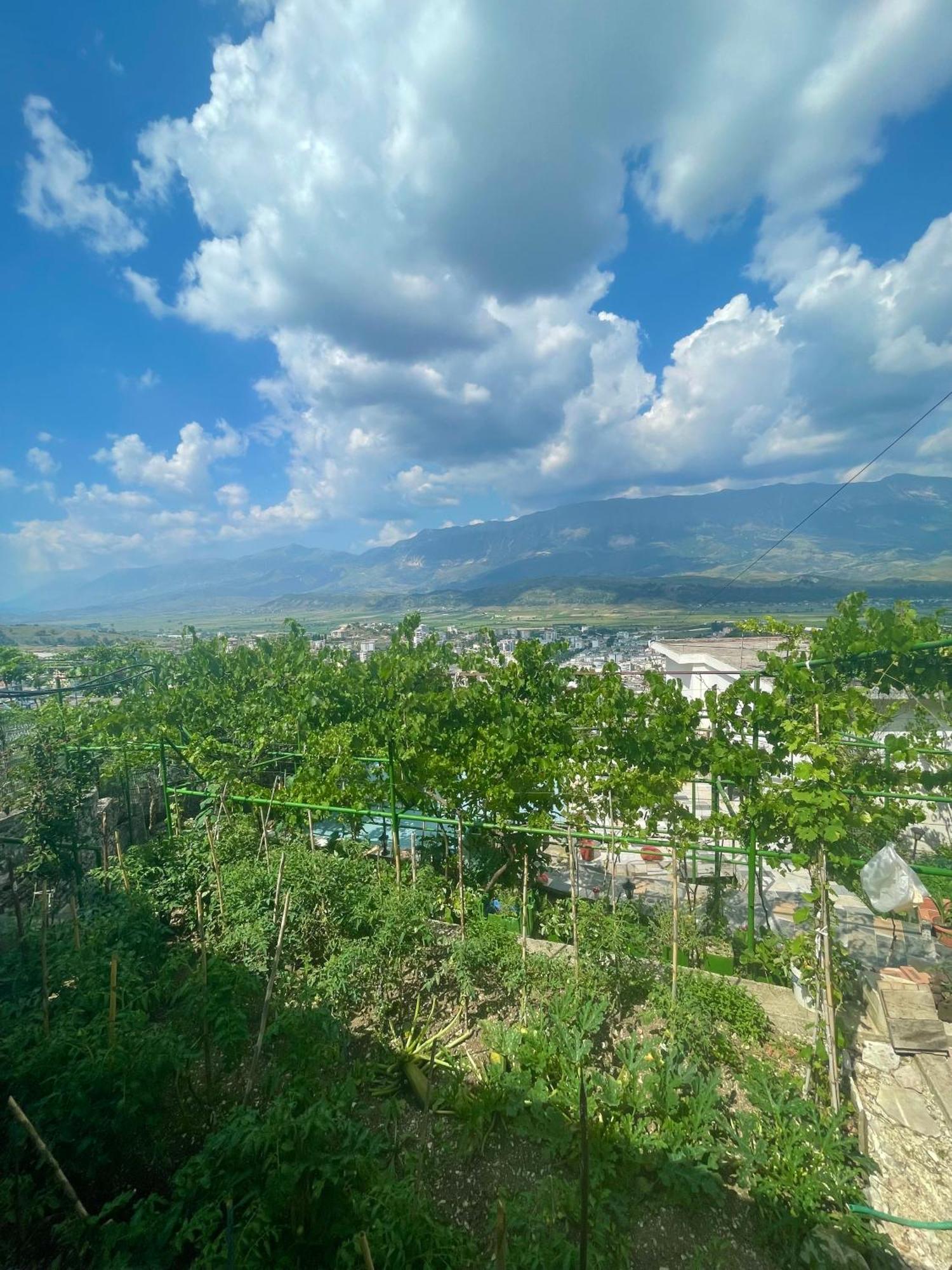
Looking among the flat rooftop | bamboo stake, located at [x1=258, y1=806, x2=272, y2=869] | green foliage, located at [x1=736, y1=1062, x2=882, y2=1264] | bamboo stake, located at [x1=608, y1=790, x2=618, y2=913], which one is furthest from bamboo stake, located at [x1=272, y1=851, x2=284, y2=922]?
the flat rooftop

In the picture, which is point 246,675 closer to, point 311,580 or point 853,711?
point 853,711

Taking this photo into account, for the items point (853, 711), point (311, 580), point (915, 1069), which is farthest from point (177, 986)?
point (311, 580)

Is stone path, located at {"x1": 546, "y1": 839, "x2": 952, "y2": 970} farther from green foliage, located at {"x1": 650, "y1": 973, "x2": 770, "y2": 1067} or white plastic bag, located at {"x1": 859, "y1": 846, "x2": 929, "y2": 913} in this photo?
green foliage, located at {"x1": 650, "y1": 973, "x2": 770, "y2": 1067}

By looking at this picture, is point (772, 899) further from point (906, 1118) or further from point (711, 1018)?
point (906, 1118)

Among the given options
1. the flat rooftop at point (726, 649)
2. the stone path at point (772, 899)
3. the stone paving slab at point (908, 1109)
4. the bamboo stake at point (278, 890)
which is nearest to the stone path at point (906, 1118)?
the stone paving slab at point (908, 1109)

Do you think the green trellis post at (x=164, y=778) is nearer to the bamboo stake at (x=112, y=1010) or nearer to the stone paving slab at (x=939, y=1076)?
the bamboo stake at (x=112, y=1010)
